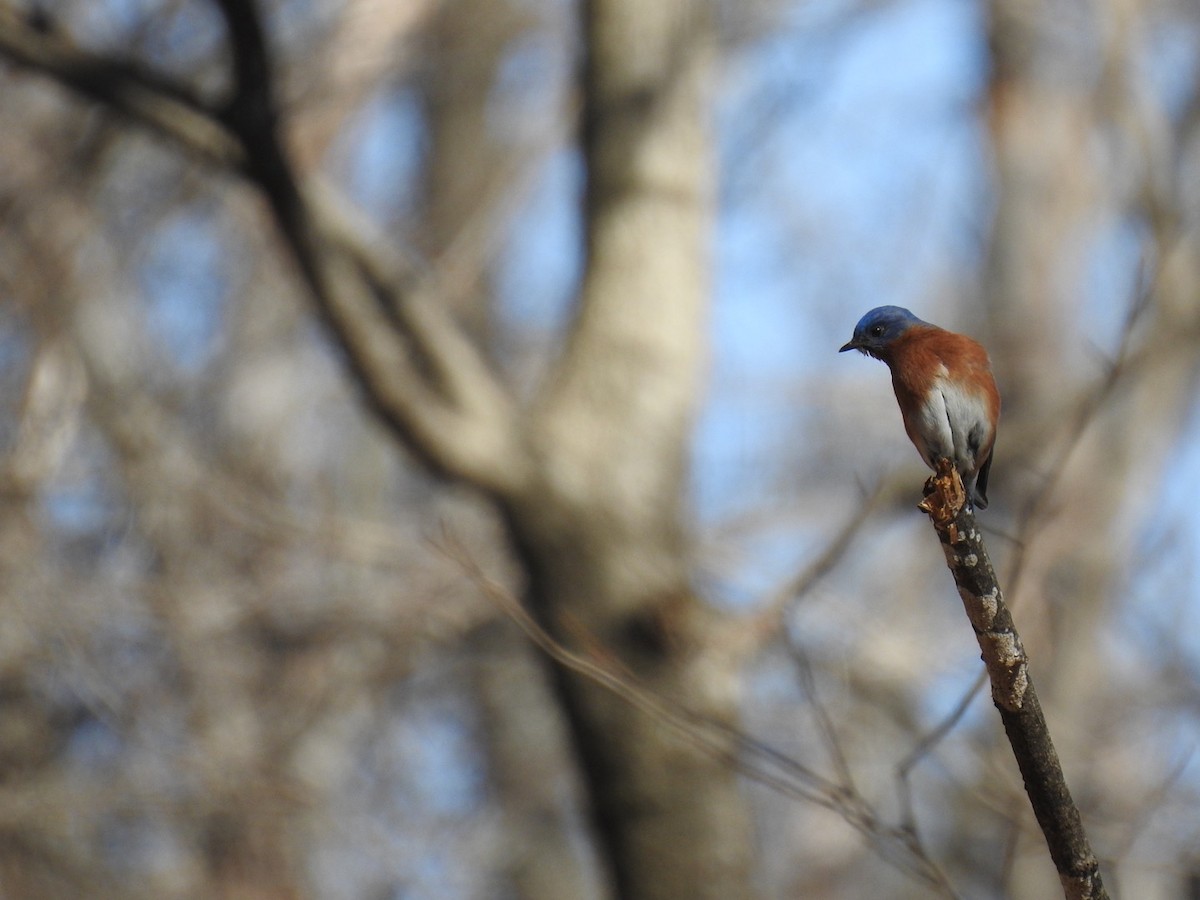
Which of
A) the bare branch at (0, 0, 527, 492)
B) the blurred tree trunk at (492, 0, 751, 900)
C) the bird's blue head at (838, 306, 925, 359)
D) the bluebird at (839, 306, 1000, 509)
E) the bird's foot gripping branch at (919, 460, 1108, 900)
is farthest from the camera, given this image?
the blurred tree trunk at (492, 0, 751, 900)

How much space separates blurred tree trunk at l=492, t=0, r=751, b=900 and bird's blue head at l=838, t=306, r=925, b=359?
149 cm

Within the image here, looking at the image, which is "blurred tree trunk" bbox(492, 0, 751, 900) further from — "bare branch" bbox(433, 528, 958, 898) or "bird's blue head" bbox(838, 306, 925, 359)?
"bird's blue head" bbox(838, 306, 925, 359)

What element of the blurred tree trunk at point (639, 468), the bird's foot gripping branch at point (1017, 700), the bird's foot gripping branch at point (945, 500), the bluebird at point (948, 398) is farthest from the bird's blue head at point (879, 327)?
the blurred tree trunk at point (639, 468)

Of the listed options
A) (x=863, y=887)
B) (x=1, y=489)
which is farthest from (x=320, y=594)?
(x=863, y=887)

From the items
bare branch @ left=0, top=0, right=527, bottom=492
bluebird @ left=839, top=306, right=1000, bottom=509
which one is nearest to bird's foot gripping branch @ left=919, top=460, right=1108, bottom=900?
bluebird @ left=839, top=306, right=1000, bottom=509

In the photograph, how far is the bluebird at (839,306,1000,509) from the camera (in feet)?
8.17

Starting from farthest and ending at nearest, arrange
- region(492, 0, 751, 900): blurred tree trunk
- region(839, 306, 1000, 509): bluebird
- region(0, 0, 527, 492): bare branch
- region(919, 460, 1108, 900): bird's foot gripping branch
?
region(492, 0, 751, 900): blurred tree trunk, region(0, 0, 527, 492): bare branch, region(839, 306, 1000, 509): bluebird, region(919, 460, 1108, 900): bird's foot gripping branch

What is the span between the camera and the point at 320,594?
6.21 metres

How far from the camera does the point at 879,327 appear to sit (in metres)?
2.73

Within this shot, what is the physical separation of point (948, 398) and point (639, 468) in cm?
230

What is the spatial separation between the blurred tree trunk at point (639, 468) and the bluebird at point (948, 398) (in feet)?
5.22

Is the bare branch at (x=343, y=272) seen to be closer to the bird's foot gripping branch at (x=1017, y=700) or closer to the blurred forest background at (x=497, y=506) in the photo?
the blurred forest background at (x=497, y=506)

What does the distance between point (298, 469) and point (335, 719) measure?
2252mm

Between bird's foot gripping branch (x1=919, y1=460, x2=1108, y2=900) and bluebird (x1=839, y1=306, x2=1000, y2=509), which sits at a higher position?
bluebird (x1=839, y1=306, x2=1000, y2=509)
